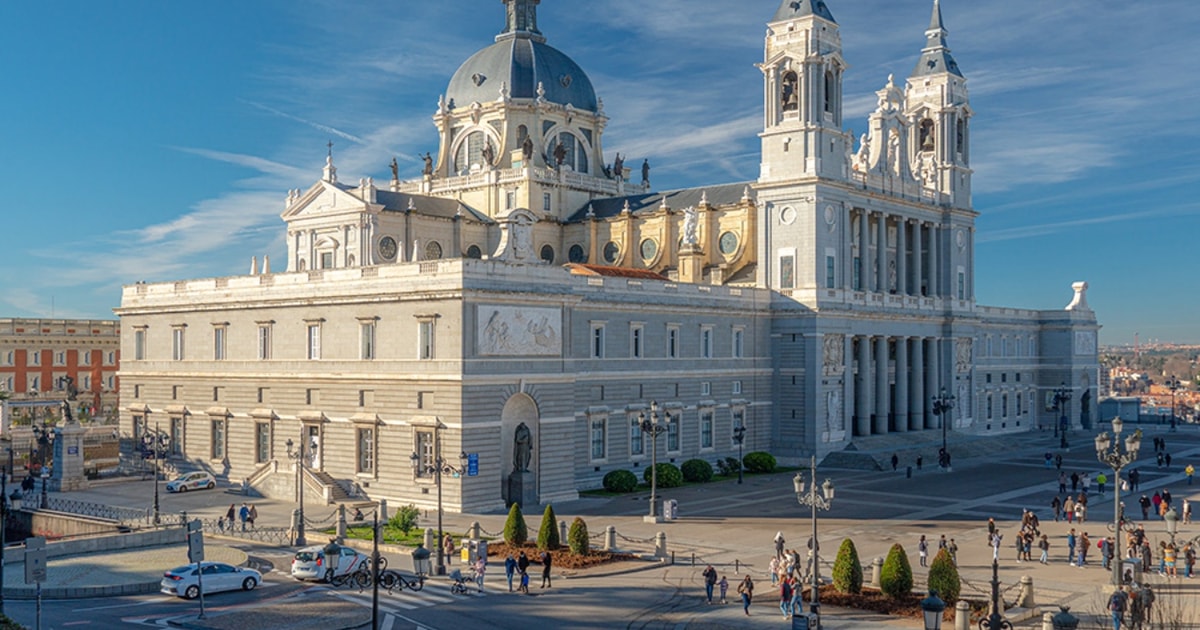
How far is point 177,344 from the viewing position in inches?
2633

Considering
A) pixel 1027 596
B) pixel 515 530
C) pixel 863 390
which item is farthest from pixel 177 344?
pixel 1027 596

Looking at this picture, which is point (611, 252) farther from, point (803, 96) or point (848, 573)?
point (848, 573)

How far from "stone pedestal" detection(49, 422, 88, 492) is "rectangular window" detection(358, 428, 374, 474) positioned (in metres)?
16.6

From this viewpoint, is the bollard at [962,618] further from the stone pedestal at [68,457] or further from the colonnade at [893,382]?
the stone pedestal at [68,457]

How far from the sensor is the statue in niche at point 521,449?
176ft

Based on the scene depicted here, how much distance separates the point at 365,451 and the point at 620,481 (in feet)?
41.3

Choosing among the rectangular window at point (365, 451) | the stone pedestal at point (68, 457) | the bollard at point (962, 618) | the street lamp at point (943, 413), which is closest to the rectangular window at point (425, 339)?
the rectangular window at point (365, 451)

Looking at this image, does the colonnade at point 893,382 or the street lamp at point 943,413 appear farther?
the colonnade at point 893,382

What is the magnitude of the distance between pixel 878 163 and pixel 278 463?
4431cm

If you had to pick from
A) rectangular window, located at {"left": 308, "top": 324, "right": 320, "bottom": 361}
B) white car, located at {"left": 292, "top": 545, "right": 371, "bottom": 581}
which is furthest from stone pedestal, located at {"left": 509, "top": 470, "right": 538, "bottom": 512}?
white car, located at {"left": 292, "top": 545, "right": 371, "bottom": 581}

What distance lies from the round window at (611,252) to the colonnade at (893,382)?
1756cm

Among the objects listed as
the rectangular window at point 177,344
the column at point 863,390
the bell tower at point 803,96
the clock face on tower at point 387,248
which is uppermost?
the bell tower at point 803,96

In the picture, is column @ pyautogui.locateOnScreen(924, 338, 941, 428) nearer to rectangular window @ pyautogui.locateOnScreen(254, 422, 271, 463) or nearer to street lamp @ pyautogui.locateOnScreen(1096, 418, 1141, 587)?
rectangular window @ pyautogui.locateOnScreen(254, 422, 271, 463)

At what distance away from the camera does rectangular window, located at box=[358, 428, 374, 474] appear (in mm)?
55438
